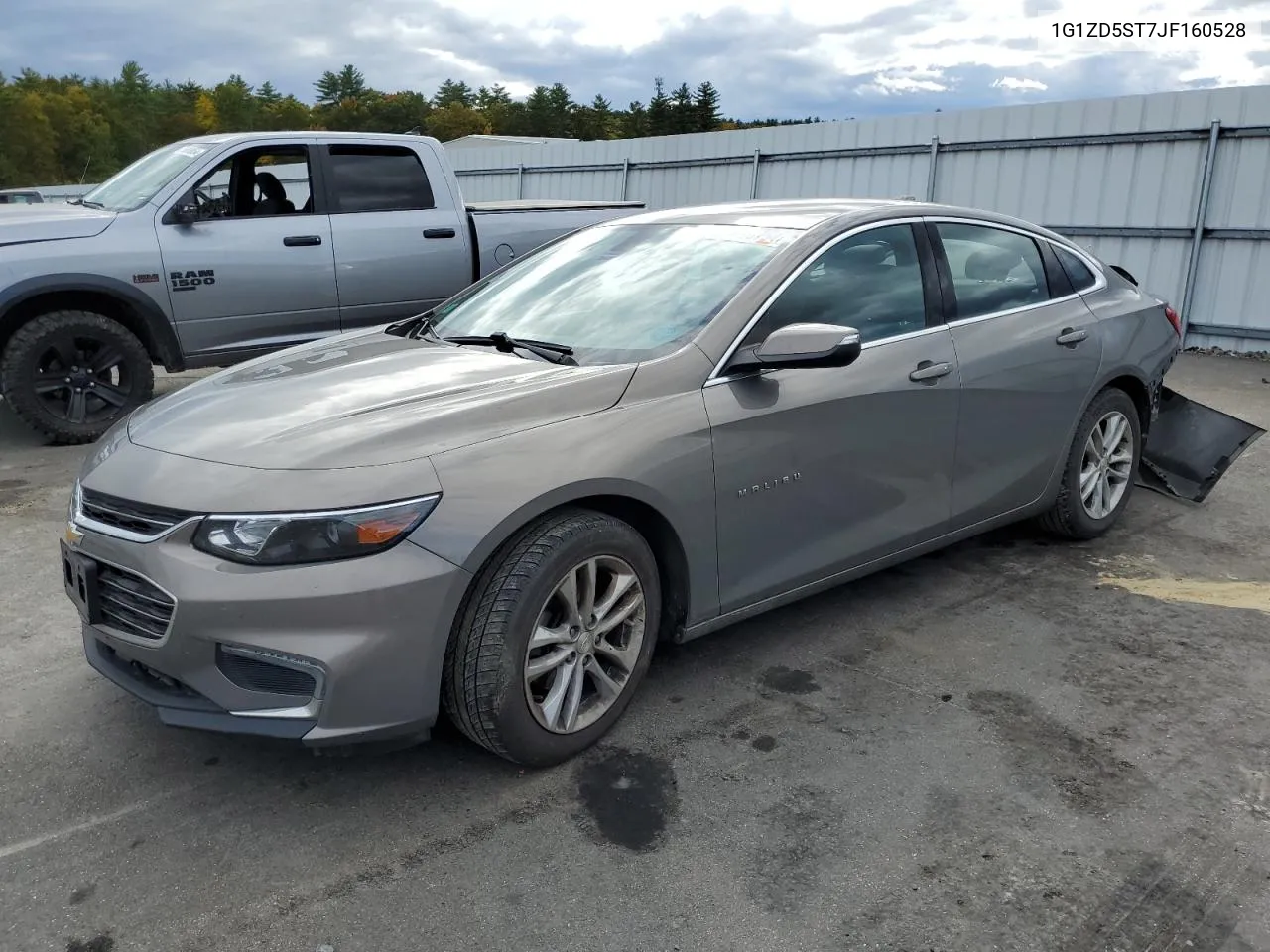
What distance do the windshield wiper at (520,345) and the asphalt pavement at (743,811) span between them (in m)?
1.18

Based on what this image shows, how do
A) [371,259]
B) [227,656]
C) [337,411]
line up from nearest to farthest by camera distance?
[227,656] < [337,411] < [371,259]

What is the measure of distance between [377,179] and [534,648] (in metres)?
5.83

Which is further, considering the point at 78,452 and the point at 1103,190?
the point at 1103,190

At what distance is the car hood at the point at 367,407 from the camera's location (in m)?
2.77

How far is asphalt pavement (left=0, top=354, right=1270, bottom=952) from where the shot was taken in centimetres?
241

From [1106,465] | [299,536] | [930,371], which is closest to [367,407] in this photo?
[299,536]

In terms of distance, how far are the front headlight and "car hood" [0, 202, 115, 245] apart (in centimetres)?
504

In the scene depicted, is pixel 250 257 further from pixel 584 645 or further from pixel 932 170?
pixel 932 170

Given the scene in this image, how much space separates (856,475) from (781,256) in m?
0.82

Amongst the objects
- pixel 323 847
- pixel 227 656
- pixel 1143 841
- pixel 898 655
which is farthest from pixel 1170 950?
pixel 227 656

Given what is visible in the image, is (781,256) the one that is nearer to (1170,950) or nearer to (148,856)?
(1170,950)

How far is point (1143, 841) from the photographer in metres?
2.71

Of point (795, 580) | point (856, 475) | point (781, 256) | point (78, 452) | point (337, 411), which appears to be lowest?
point (78, 452)

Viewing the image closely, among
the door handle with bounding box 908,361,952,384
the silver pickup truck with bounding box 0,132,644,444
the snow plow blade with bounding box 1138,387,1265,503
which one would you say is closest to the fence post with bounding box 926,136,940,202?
the silver pickup truck with bounding box 0,132,644,444
